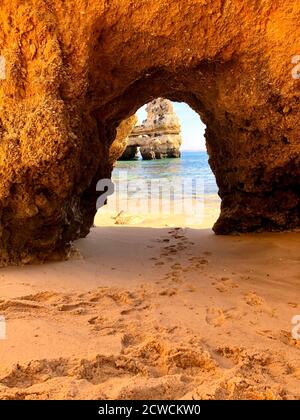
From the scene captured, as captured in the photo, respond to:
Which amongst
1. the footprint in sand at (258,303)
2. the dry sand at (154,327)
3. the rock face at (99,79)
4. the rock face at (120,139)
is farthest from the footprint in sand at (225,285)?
the rock face at (120,139)

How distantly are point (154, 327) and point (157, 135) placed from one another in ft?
121

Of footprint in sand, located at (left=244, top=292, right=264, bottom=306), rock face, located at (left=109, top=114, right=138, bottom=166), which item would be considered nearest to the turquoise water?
rock face, located at (left=109, top=114, right=138, bottom=166)

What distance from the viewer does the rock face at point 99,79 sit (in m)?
3.50

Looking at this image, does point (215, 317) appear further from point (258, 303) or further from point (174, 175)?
point (174, 175)

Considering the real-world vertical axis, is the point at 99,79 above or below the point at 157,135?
below

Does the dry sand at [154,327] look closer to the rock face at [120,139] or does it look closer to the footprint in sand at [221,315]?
the footprint in sand at [221,315]

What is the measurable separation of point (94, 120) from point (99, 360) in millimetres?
3244

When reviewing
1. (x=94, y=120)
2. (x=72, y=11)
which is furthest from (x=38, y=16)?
(x=94, y=120)

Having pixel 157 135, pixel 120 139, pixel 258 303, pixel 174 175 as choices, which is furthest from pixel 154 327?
pixel 157 135

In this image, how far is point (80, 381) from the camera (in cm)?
182

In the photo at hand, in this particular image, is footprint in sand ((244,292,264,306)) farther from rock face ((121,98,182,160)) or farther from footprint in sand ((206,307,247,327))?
rock face ((121,98,182,160))

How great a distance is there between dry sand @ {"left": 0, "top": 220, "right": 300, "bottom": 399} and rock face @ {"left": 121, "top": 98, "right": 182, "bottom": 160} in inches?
1315

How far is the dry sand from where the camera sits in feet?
6.00

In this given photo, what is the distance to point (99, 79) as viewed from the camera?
409 cm
